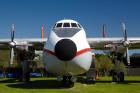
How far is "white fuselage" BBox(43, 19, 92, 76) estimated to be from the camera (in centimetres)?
1769

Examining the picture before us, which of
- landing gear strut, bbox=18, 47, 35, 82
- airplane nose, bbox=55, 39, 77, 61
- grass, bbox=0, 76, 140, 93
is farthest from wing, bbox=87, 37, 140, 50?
airplane nose, bbox=55, 39, 77, 61

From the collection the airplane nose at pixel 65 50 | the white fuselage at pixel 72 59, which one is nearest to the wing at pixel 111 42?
the white fuselage at pixel 72 59

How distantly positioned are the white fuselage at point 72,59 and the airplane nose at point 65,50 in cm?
28

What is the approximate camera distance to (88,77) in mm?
32031

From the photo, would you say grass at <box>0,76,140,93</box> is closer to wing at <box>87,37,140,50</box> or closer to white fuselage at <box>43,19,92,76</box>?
white fuselage at <box>43,19,92,76</box>

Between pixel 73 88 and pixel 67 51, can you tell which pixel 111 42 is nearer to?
pixel 73 88

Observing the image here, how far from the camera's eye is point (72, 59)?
1741 centimetres

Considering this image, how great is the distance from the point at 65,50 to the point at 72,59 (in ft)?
2.76

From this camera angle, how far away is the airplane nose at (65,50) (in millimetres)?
17047

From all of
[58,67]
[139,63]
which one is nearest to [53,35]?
[58,67]

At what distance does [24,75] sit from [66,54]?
11747 millimetres

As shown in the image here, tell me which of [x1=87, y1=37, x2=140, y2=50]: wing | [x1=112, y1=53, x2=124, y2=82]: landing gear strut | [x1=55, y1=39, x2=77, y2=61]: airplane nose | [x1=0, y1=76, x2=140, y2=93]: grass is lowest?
[x1=0, y1=76, x2=140, y2=93]: grass

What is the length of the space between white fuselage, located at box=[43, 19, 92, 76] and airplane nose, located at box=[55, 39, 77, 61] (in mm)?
279

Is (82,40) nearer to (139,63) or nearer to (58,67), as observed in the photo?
(58,67)
